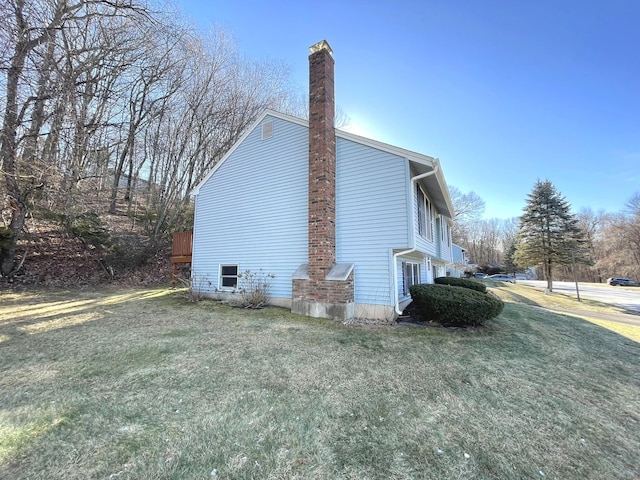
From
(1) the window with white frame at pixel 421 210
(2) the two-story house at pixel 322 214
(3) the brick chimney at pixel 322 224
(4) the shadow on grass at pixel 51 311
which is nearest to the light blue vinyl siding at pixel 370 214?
(2) the two-story house at pixel 322 214

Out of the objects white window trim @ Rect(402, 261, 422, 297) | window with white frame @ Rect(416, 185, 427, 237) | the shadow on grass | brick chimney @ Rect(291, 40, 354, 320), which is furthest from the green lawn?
window with white frame @ Rect(416, 185, 427, 237)

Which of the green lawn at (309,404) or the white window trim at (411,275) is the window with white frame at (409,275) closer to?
the white window trim at (411,275)

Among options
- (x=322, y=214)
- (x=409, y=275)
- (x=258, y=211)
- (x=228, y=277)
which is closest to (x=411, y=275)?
(x=409, y=275)

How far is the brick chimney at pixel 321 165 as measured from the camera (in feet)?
25.1

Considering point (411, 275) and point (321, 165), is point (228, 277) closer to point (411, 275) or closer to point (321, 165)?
point (321, 165)

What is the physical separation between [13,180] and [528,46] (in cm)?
1666

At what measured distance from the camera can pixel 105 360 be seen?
14.4 ft

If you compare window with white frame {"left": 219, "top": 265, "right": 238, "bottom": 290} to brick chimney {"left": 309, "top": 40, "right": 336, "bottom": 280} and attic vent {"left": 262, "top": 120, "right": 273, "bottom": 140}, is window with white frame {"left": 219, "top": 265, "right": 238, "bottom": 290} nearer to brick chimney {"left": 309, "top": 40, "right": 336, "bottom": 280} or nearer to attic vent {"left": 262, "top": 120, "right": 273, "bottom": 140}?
brick chimney {"left": 309, "top": 40, "right": 336, "bottom": 280}

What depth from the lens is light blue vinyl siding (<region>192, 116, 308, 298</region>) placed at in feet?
28.3

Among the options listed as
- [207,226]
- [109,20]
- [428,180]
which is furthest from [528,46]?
[109,20]

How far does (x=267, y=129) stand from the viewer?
961 centimetres

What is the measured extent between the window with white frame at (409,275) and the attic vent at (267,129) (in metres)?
6.06

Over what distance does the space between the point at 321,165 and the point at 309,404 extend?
237 inches

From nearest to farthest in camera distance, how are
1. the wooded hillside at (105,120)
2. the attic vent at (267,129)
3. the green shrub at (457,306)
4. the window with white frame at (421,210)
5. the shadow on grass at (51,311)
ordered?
the shadow on grass at (51,311), the green shrub at (457,306), the wooded hillside at (105,120), the window with white frame at (421,210), the attic vent at (267,129)
